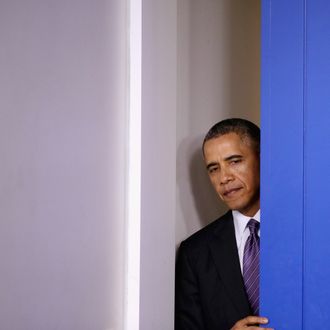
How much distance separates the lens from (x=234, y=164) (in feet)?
6.06

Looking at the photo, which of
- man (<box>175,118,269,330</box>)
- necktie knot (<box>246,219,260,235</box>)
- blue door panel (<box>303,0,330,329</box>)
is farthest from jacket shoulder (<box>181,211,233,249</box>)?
blue door panel (<box>303,0,330,329</box>)

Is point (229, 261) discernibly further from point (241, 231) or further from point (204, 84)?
point (204, 84)

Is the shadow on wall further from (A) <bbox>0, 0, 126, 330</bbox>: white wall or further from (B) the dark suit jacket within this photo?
(A) <bbox>0, 0, 126, 330</bbox>: white wall

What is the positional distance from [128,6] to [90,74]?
32cm

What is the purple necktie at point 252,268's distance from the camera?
1.73 m

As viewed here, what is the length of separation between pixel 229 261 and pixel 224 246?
0.07 meters

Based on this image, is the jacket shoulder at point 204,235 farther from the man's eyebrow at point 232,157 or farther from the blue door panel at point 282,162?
the blue door panel at point 282,162

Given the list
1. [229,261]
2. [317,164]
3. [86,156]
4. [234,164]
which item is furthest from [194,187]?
[317,164]

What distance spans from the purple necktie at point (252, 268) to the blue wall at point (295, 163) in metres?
0.53

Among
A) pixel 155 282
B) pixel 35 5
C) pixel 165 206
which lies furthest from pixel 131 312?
pixel 35 5

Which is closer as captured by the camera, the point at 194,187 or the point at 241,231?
the point at 241,231

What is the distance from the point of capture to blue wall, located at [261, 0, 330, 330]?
110 centimetres

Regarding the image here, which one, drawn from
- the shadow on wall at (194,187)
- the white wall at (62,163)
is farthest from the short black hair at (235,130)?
the white wall at (62,163)

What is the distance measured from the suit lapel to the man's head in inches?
4.1
